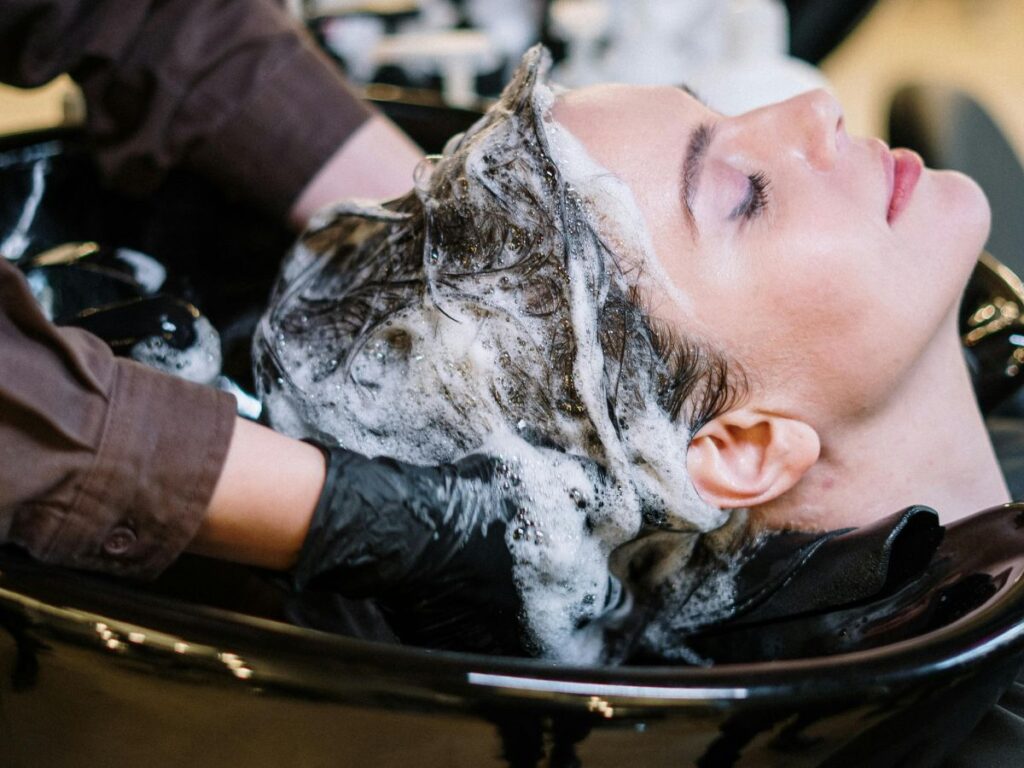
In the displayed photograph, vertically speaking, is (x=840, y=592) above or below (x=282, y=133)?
below

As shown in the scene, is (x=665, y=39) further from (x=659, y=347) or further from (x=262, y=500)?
(x=262, y=500)

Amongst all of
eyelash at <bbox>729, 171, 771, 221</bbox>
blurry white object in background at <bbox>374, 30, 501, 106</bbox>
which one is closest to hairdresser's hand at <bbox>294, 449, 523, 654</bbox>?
eyelash at <bbox>729, 171, 771, 221</bbox>

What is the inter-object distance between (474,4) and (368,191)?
1.19 meters

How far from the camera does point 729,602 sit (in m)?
0.78

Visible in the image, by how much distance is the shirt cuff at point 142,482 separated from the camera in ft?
1.91

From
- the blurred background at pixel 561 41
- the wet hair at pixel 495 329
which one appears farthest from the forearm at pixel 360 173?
the blurred background at pixel 561 41

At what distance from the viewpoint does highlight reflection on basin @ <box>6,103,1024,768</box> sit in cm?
50

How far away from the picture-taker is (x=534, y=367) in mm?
771

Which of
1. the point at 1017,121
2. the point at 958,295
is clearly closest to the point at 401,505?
the point at 958,295

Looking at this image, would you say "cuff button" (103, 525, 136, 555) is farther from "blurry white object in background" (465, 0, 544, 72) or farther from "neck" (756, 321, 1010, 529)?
"blurry white object in background" (465, 0, 544, 72)

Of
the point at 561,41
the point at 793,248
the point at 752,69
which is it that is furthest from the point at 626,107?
the point at 561,41

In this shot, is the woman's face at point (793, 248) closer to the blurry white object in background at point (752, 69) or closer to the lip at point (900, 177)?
the lip at point (900, 177)

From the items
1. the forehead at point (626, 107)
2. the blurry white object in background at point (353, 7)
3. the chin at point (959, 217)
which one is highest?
the forehead at point (626, 107)

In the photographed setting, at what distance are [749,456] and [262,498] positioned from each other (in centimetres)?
Answer: 36
